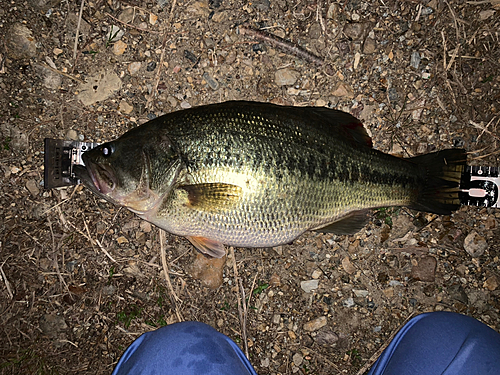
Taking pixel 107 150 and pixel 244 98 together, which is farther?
pixel 244 98

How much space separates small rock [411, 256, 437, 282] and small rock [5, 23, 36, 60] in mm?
4204

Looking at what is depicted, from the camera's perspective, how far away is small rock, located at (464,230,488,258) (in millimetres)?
3080

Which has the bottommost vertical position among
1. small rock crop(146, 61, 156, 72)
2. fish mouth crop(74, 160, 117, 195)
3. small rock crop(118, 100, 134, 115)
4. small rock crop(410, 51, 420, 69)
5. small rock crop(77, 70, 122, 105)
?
fish mouth crop(74, 160, 117, 195)

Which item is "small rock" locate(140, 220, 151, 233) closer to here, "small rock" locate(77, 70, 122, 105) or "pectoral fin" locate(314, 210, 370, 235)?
"small rock" locate(77, 70, 122, 105)

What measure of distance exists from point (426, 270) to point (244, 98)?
2.40 metres

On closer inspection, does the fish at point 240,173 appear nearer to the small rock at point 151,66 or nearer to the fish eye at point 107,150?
the fish eye at point 107,150

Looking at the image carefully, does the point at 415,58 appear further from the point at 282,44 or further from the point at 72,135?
the point at 72,135

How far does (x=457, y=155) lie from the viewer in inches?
113

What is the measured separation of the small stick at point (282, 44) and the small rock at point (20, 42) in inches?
78.6

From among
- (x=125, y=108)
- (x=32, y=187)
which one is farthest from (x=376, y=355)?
(x=32, y=187)

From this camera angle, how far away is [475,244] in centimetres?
309

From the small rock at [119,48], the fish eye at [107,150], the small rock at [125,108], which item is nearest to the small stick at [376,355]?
the fish eye at [107,150]

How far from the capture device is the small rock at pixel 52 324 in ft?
10.2

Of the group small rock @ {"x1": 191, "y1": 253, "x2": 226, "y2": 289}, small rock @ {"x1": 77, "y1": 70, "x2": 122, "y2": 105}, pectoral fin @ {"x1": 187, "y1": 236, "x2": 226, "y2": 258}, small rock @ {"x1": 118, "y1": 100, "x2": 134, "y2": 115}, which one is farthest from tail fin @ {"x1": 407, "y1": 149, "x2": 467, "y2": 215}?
small rock @ {"x1": 77, "y1": 70, "x2": 122, "y2": 105}
